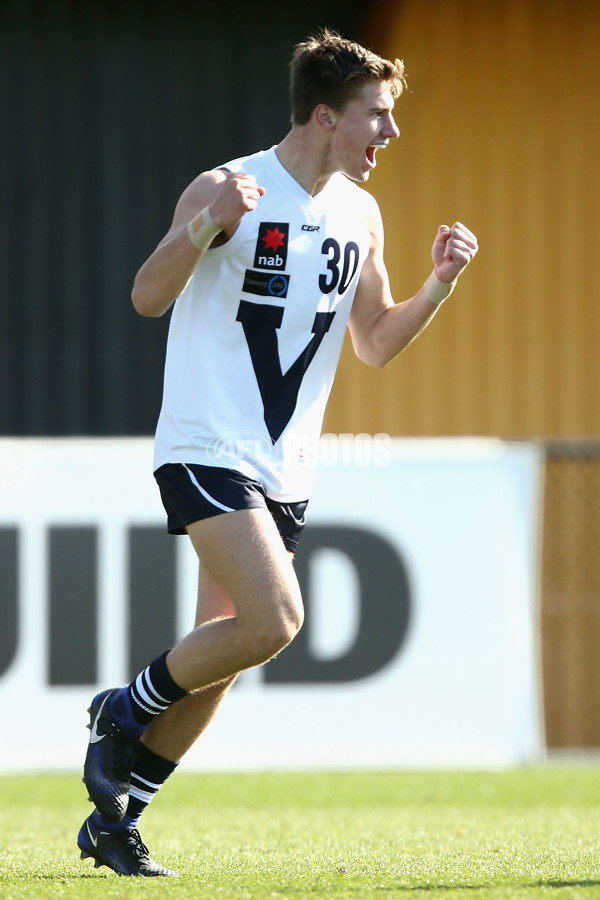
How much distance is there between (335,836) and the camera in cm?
460

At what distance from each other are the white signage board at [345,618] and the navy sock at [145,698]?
3315 millimetres

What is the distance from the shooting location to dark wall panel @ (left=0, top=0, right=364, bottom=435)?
30.3 feet

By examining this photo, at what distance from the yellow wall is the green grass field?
124 inches

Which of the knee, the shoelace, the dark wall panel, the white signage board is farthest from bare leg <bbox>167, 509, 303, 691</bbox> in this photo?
the dark wall panel

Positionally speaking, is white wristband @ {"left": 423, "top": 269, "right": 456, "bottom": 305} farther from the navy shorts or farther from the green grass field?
the green grass field

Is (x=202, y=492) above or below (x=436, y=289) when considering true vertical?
below

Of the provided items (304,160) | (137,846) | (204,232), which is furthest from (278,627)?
(304,160)

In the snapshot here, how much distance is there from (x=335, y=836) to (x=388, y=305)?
184 centimetres

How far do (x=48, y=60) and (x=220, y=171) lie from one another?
6128 millimetres

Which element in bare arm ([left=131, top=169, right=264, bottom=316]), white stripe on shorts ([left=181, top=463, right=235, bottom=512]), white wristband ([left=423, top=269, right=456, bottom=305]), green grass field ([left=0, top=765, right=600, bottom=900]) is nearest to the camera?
green grass field ([left=0, top=765, right=600, bottom=900])

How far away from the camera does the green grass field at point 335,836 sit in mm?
3211

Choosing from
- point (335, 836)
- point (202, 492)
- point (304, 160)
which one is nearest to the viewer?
point (202, 492)

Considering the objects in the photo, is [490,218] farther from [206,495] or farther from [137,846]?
[137,846]

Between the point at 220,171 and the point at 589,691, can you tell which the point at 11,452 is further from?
Answer: the point at 589,691
